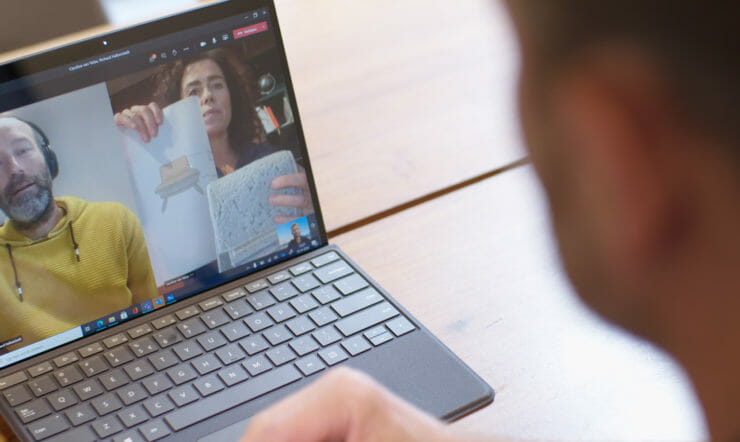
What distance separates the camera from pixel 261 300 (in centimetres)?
90

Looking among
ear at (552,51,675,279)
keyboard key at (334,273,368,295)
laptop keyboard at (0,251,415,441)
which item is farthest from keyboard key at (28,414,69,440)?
ear at (552,51,675,279)

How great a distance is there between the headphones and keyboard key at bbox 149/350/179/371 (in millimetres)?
202

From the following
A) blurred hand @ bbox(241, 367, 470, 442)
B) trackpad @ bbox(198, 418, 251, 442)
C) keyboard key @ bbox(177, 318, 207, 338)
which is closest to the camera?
blurred hand @ bbox(241, 367, 470, 442)

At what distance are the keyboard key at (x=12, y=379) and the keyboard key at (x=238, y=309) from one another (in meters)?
0.21

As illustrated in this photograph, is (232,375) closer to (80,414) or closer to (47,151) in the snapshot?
(80,414)

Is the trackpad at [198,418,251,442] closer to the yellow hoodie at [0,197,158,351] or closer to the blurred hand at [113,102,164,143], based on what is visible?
the yellow hoodie at [0,197,158,351]

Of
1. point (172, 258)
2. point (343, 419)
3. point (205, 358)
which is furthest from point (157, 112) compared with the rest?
point (343, 419)

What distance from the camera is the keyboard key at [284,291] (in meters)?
0.91

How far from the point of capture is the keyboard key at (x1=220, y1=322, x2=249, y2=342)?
862 mm

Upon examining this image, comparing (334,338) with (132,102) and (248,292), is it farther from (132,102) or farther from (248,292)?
(132,102)

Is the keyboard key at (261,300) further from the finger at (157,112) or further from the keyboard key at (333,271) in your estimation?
the finger at (157,112)

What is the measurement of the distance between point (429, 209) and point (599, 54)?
0.71m

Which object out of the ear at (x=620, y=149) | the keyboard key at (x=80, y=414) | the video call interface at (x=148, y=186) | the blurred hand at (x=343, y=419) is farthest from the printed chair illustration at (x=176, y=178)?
the ear at (x=620, y=149)

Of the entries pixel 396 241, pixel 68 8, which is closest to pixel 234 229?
pixel 396 241
